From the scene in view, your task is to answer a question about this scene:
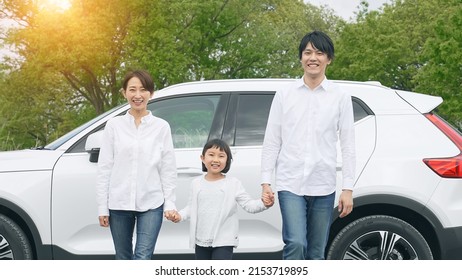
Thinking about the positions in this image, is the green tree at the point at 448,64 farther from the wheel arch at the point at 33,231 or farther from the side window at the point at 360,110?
the wheel arch at the point at 33,231

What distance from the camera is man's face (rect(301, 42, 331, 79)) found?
14.2ft

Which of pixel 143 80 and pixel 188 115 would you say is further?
pixel 188 115

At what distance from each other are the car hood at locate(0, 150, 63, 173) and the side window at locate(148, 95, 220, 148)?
86 cm

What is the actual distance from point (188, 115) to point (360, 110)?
53.2 inches

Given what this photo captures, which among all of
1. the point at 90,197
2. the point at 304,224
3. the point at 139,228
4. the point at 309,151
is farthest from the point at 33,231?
the point at 309,151

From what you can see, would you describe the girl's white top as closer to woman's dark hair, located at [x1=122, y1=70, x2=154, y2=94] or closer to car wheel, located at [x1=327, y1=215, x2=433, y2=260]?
woman's dark hair, located at [x1=122, y1=70, x2=154, y2=94]

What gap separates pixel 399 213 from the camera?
5.36 metres

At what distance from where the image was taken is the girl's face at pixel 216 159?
4.38 metres

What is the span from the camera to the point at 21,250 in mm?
5465

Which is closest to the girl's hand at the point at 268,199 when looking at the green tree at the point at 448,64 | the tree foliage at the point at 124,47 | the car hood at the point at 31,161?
the car hood at the point at 31,161

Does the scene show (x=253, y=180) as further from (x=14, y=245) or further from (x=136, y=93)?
(x=14, y=245)

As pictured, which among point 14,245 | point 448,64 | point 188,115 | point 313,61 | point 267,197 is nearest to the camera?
point 267,197

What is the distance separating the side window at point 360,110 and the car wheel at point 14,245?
2733 millimetres

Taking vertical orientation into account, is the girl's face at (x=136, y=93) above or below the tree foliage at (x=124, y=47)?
below
